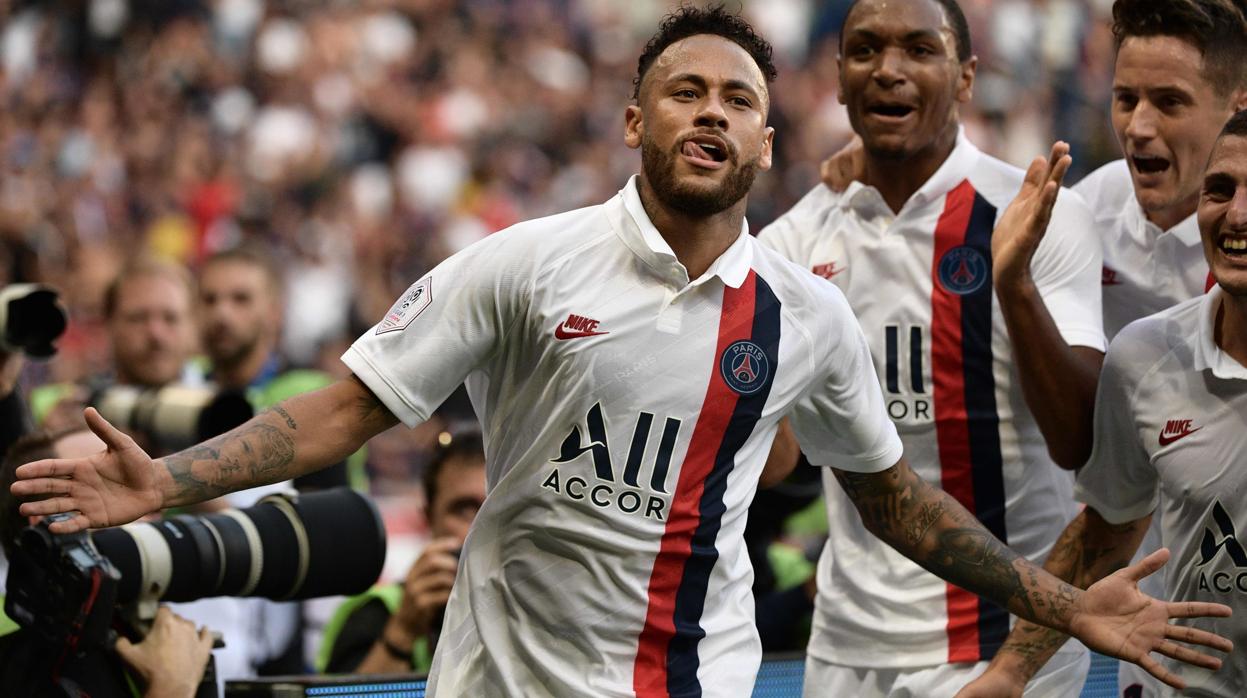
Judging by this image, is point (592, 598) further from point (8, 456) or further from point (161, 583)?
point (8, 456)

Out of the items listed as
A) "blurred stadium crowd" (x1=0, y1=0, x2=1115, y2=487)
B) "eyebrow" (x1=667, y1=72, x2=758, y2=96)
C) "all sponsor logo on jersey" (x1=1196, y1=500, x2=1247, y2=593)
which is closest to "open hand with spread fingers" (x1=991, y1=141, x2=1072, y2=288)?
"all sponsor logo on jersey" (x1=1196, y1=500, x2=1247, y2=593)

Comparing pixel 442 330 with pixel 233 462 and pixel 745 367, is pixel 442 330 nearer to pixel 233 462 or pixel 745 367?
pixel 233 462

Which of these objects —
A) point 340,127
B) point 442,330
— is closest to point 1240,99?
point 442,330

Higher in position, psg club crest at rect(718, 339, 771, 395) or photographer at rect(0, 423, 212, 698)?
psg club crest at rect(718, 339, 771, 395)

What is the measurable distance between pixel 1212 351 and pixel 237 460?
1940 millimetres

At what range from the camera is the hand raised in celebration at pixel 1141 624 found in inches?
130

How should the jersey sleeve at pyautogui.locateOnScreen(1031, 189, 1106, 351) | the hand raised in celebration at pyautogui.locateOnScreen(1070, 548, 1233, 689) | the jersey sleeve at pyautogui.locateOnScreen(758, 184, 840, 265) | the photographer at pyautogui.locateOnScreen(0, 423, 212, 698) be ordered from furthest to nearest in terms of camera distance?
the jersey sleeve at pyautogui.locateOnScreen(758, 184, 840, 265) → the jersey sleeve at pyautogui.locateOnScreen(1031, 189, 1106, 351) → the photographer at pyautogui.locateOnScreen(0, 423, 212, 698) → the hand raised in celebration at pyautogui.locateOnScreen(1070, 548, 1233, 689)

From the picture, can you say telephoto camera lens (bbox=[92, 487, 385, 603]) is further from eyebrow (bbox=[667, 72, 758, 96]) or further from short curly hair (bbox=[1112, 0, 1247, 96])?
short curly hair (bbox=[1112, 0, 1247, 96])

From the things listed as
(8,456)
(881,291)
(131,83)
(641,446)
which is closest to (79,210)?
(131,83)

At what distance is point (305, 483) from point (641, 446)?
7.89ft

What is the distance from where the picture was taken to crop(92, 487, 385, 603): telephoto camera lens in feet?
12.1

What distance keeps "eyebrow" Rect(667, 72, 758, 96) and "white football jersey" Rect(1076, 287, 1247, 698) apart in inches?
41.0

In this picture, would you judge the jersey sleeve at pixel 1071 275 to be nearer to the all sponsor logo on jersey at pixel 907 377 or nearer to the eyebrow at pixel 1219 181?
the all sponsor logo on jersey at pixel 907 377

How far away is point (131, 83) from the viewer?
43.0 ft
